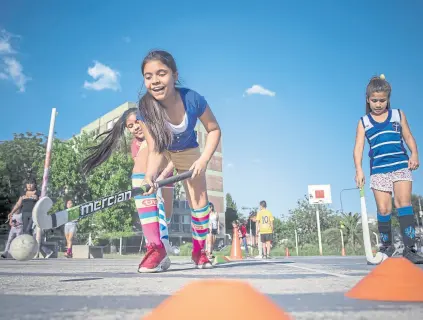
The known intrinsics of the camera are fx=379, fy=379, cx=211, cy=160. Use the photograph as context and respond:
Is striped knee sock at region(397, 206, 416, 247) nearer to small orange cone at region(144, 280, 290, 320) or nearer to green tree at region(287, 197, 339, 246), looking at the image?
small orange cone at region(144, 280, 290, 320)

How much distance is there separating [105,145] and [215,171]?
55139mm

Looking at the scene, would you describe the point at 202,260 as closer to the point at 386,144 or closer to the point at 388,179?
the point at 388,179

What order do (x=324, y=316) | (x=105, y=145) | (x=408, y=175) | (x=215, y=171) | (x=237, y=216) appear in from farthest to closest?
(x=237, y=216), (x=215, y=171), (x=105, y=145), (x=408, y=175), (x=324, y=316)

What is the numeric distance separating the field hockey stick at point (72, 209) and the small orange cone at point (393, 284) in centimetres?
203

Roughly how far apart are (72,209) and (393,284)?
249cm

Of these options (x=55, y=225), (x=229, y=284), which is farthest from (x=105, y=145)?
(x=229, y=284)

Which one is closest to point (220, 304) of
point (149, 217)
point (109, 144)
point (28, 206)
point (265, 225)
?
point (149, 217)

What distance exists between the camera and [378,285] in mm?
1487

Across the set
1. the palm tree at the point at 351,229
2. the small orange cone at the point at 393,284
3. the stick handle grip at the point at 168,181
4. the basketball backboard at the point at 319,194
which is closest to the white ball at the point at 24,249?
the stick handle grip at the point at 168,181

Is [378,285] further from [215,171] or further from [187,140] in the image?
[215,171]

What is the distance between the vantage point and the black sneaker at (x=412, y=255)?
3.77 metres

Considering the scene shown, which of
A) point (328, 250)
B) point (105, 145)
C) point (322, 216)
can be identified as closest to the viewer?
point (105, 145)

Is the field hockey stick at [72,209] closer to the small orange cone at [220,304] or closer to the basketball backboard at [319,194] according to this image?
the small orange cone at [220,304]

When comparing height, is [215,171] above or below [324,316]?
above
